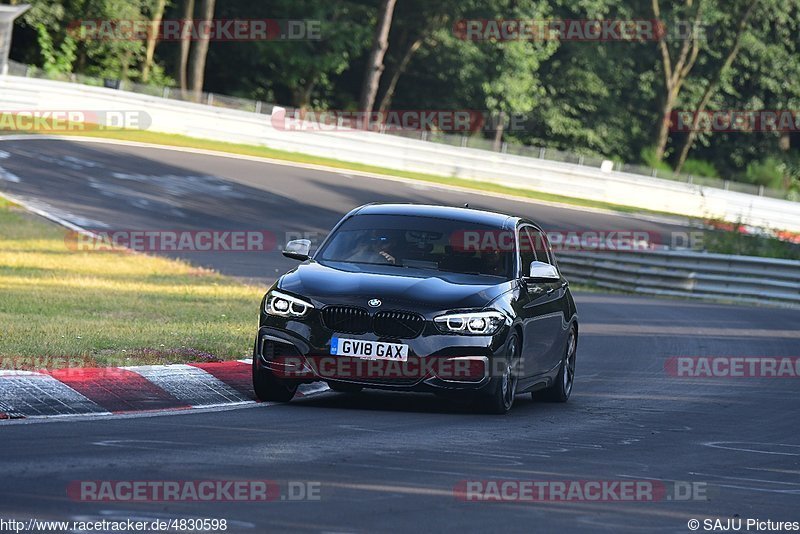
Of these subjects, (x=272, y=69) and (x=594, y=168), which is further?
(x=272, y=69)

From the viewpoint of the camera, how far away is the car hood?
10.2 metres

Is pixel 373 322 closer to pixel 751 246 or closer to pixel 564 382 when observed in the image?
pixel 564 382

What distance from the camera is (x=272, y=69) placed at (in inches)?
2648

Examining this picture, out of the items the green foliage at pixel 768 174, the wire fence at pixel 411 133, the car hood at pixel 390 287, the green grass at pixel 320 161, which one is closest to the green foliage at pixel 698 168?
the green foliage at pixel 768 174

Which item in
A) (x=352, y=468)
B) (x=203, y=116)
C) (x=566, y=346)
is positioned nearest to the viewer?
(x=352, y=468)

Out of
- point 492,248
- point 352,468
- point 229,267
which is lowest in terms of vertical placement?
point 229,267

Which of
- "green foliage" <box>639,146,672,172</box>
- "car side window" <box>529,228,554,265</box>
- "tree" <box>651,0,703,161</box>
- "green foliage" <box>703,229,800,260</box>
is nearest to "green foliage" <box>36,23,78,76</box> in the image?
"green foliage" <box>639,146,672,172</box>

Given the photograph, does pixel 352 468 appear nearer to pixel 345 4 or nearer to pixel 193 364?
pixel 193 364

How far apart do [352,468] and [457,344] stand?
→ 2.70m

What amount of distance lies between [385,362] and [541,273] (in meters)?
1.89

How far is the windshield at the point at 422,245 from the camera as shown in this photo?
1120 centimetres

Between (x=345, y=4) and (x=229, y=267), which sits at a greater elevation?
(x=345, y=4)

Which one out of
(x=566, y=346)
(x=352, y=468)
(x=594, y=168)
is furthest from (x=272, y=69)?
A: (x=352, y=468)

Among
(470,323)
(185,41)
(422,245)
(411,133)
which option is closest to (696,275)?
(422,245)
